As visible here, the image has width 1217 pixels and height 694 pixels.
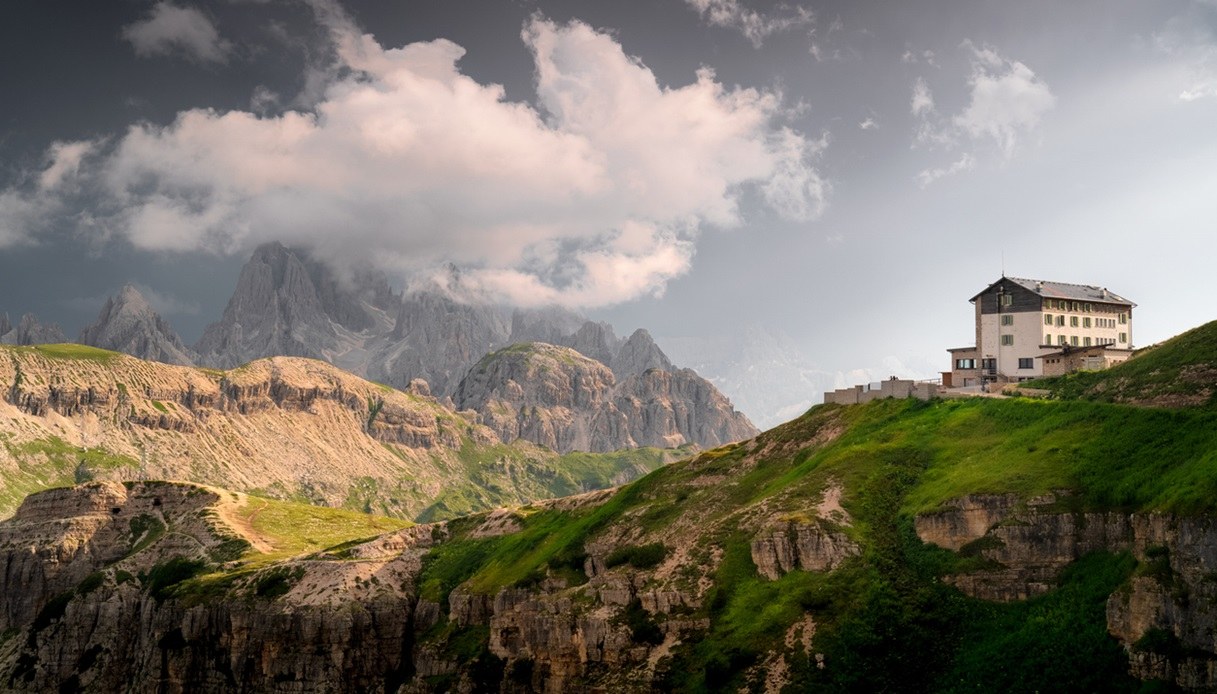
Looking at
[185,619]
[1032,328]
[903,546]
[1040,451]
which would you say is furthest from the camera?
[185,619]

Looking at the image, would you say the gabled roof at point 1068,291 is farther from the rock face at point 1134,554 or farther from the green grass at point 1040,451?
the rock face at point 1134,554

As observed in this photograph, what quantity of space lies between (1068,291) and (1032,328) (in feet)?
40.3

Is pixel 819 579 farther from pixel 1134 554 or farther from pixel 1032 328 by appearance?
pixel 1032 328

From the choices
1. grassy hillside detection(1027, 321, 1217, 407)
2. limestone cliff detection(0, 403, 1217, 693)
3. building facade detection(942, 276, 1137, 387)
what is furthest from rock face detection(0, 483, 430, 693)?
grassy hillside detection(1027, 321, 1217, 407)

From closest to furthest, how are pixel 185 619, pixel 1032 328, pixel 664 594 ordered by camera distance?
pixel 664 594, pixel 1032 328, pixel 185 619

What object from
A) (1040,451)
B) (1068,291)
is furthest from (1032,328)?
(1040,451)

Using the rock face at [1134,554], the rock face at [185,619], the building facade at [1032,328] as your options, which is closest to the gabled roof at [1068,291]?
the building facade at [1032,328]

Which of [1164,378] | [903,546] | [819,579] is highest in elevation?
[1164,378]

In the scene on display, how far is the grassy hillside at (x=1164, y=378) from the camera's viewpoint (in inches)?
3415

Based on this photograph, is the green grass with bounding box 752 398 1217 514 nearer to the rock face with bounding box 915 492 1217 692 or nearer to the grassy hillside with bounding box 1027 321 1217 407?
the rock face with bounding box 915 492 1217 692

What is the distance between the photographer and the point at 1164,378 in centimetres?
9194

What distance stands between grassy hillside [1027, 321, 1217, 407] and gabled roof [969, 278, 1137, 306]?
Result: 24833 millimetres

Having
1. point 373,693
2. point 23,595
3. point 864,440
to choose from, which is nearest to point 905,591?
point 864,440

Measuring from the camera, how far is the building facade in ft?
422
